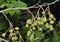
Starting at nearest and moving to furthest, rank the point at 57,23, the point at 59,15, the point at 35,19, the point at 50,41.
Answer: the point at 35,19 → the point at 50,41 → the point at 57,23 → the point at 59,15

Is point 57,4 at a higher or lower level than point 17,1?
lower

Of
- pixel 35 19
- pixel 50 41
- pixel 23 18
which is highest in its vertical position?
pixel 35 19

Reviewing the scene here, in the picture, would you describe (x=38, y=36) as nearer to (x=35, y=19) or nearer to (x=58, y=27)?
(x=58, y=27)

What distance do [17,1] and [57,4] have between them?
993mm

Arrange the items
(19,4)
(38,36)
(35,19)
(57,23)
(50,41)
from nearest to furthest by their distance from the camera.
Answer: (35,19) → (19,4) → (38,36) → (50,41) → (57,23)

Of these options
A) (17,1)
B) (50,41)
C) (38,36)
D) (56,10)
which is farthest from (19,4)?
(56,10)

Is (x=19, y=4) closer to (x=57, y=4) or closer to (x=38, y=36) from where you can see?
(x=38, y=36)

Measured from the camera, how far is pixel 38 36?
264 centimetres

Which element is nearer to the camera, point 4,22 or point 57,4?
point 4,22

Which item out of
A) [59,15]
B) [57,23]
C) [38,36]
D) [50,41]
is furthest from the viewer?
[59,15]

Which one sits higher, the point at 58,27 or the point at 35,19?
the point at 35,19

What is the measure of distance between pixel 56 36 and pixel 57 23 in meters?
0.38

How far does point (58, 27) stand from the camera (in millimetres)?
2922

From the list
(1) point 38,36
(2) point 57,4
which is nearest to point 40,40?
(1) point 38,36
